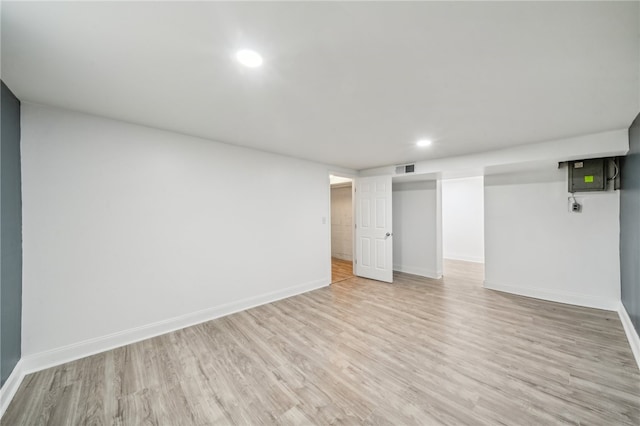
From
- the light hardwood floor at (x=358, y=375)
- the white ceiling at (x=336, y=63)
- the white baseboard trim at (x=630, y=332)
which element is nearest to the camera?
the white ceiling at (x=336, y=63)

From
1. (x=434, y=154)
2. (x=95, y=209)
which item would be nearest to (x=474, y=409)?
(x=434, y=154)

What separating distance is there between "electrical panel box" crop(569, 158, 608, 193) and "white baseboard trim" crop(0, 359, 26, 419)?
658 cm

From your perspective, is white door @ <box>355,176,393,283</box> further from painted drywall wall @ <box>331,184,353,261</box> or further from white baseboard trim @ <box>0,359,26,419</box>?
white baseboard trim @ <box>0,359,26,419</box>

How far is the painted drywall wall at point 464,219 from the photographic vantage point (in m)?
6.74

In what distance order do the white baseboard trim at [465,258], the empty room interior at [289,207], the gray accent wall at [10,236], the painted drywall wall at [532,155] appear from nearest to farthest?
the empty room interior at [289,207] < the gray accent wall at [10,236] < the painted drywall wall at [532,155] < the white baseboard trim at [465,258]

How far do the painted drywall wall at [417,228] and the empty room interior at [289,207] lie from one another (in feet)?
3.69

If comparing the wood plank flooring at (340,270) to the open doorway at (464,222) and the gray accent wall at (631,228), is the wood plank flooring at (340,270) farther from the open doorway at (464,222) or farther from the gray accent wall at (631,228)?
the gray accent wall at (631,228)

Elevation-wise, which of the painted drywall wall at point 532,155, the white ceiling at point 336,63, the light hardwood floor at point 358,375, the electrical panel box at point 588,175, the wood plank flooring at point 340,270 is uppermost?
the white ceiling at point 336,63

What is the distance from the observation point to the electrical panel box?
3309mm

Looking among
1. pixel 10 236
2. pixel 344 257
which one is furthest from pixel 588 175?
pixel 10 236

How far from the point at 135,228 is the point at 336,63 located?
2708 millimetres

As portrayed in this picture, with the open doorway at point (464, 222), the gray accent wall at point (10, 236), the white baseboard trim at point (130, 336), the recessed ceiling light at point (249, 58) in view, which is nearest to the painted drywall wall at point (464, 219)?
the open doorway at point (464, 222)

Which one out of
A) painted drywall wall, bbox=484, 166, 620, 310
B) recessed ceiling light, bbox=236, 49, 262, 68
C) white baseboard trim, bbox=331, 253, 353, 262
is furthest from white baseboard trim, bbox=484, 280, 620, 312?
recessed ceiling light, bbox=236, 49, 262, 68

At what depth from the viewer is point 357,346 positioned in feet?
8.29
